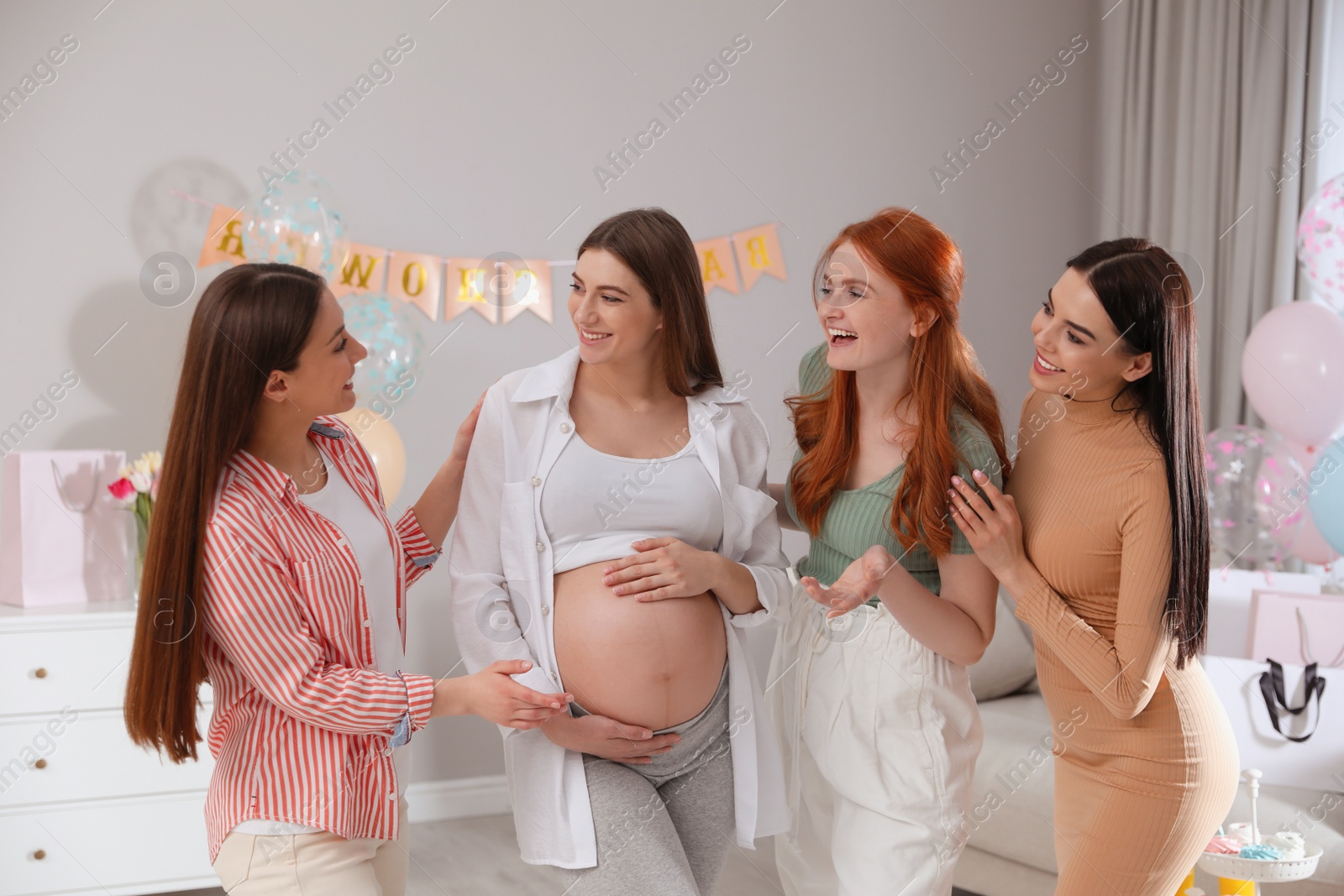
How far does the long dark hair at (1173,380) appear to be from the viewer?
1.58 meters

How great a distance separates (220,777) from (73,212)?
2329 millimetres

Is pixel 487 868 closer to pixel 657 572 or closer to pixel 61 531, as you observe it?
pixel 61 531

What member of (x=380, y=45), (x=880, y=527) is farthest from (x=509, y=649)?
(x=380, y=45)

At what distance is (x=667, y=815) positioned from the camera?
64.2 inches

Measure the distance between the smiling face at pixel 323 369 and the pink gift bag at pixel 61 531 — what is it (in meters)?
1.75

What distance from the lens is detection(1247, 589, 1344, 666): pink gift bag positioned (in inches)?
112

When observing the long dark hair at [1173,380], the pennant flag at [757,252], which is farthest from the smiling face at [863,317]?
the pennant flag at [757,252]

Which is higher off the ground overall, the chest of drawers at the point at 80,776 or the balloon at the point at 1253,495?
the balloon at the point at 1253,495

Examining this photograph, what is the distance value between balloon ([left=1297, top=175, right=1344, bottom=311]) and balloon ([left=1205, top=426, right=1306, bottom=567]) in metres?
0.47

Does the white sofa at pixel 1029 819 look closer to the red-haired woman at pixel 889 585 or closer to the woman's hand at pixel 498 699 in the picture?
the red-haired woman at pixel 889 585

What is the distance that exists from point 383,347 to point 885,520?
5.46 feet

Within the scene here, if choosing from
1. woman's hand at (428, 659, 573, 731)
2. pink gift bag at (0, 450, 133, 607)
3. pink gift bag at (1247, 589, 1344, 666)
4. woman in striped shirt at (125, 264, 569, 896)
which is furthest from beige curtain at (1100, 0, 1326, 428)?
pink gift bag at (0, 450, 133, 607)

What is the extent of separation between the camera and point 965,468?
1.66 metres

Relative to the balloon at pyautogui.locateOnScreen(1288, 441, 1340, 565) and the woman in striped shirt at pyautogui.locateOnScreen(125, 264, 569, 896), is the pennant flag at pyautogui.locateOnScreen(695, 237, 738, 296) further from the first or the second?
the woman in striped shirt at pyautogui.locateOnScreen(125, 264, 569, 896)
